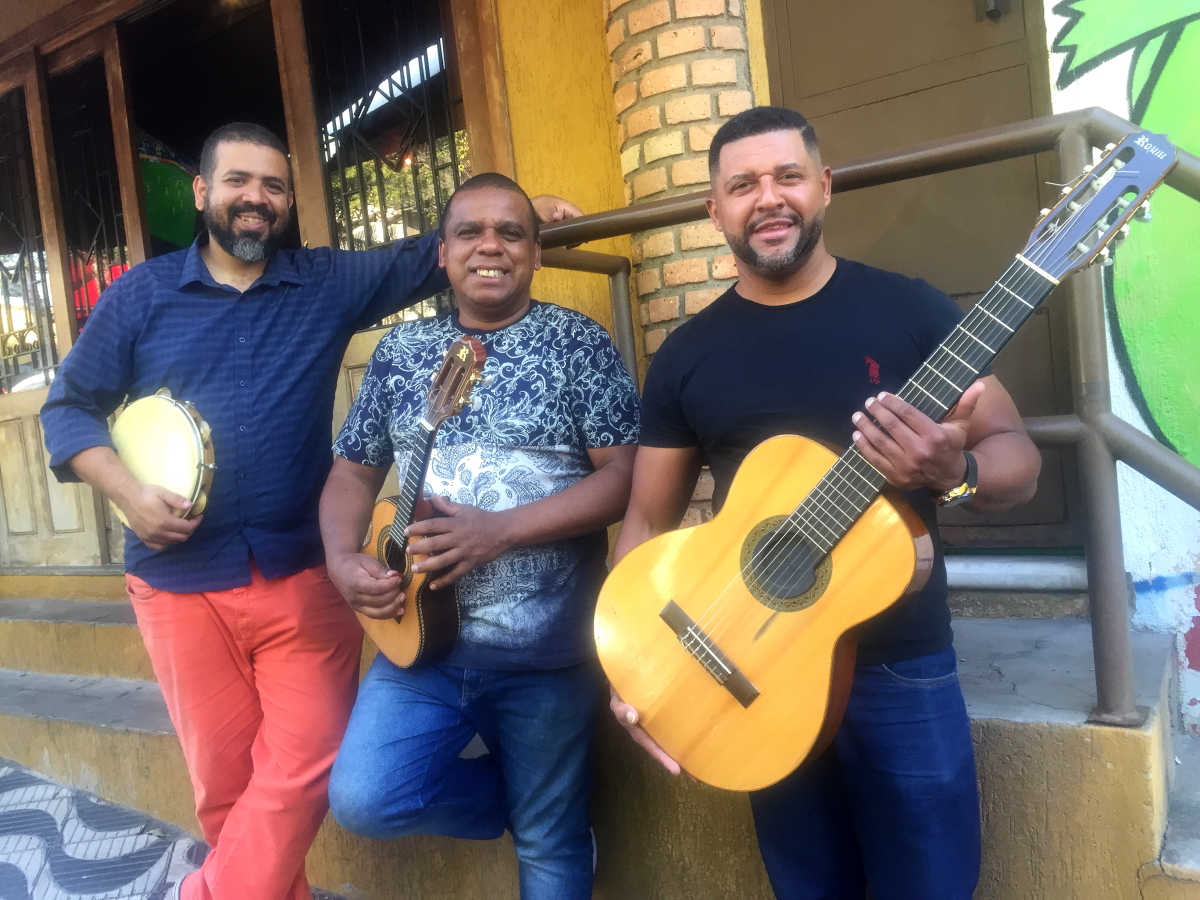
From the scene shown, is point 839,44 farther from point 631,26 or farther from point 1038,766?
point 1038,766

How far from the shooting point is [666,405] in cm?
172

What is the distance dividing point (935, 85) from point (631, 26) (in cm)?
108

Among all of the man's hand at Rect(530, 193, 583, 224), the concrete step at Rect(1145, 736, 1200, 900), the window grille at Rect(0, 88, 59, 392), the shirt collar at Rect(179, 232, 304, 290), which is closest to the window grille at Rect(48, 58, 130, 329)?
the window grille at Rect(0, 88, 59, 392)

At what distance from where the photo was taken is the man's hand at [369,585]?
6.07 ft

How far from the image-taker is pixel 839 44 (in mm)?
3008

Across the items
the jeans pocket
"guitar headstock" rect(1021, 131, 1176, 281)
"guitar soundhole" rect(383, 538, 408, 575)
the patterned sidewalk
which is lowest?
the patterned sidewalk

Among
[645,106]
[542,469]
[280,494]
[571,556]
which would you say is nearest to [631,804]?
[571,556]

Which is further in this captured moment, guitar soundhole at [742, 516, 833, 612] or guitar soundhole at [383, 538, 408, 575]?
guitar soundhole at [383, 538, 408, 575]

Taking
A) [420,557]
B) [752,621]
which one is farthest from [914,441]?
[420,557]

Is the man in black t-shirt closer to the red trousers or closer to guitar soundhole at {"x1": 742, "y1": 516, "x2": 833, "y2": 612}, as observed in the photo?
guitar soundhole at {"x1": 742, "y1": 516, "x2": 833, "y2": 612}

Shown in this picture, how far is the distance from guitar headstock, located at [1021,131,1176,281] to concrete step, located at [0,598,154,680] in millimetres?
3852

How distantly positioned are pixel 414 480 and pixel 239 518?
57 centimetres

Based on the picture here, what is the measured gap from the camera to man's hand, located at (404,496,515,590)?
1754 millimetres

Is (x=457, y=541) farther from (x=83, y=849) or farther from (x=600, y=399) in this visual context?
(x=83, y=849)
